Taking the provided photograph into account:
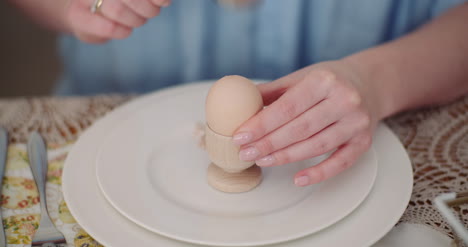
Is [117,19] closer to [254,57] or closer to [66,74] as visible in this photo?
[254,57]

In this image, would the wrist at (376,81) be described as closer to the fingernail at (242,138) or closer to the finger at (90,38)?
the fingernail at (242,138)

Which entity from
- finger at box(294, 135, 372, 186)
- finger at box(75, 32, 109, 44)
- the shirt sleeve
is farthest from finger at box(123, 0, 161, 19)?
the shirt sleeve

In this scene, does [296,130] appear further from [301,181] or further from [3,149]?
[3,149]

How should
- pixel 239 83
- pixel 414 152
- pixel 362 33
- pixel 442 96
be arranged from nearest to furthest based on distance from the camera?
pixel 239 83 < pixel 414 152 < pixel 442 96 < pixel 362 33

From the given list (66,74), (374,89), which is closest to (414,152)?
(374,89)

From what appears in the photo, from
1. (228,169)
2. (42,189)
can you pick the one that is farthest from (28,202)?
(228,169)

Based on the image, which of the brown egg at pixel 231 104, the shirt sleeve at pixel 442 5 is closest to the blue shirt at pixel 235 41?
the shirt sleeve at pixel 442 5
